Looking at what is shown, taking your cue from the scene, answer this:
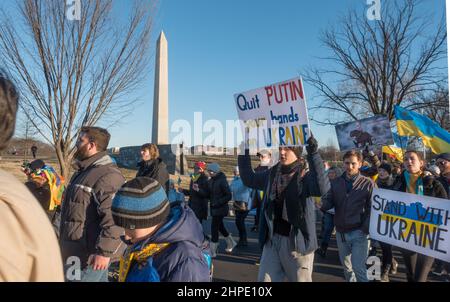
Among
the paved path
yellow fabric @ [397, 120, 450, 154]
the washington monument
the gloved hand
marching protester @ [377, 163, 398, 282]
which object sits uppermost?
the washington monument

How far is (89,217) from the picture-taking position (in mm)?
3045

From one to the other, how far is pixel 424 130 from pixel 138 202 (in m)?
6.42

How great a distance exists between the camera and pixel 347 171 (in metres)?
4.55

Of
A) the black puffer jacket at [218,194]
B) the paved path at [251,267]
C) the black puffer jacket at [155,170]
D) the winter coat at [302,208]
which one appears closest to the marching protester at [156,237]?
the winter coat at [302,208]

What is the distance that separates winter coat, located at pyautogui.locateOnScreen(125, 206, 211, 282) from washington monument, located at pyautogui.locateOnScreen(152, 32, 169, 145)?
14.7 m

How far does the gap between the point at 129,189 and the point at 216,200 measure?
4766mm

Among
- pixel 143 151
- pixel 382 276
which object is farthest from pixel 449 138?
pixel 143 151

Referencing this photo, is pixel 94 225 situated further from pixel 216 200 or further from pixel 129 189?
pixel 216 200

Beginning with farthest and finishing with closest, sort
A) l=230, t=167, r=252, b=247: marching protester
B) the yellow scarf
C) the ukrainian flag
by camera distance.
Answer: l=230, t=167, r=252, b=247: marching protester
the ukrainian flag
the yellow scarf

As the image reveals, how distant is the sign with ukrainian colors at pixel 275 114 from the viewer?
11.7 ft

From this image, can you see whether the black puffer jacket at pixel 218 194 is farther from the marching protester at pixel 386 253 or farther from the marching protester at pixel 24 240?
the marching protester at pixel 24 240

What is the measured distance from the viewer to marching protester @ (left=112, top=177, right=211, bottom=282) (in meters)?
1.77

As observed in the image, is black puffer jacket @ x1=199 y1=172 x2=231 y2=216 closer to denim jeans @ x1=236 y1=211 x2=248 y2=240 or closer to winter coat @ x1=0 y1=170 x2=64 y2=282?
denim jeans @ x1=236 y1=211 x2=248 y2=240

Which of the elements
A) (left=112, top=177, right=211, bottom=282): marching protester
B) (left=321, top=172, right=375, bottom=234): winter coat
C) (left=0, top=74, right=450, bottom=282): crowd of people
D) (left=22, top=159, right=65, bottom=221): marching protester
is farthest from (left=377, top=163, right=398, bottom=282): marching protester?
(left=22, top=159, right=65, bottom=221): marching protester
